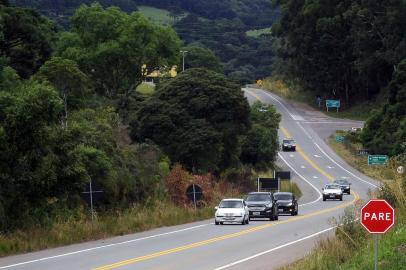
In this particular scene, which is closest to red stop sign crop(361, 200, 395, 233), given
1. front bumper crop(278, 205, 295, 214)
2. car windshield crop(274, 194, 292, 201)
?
front bumper crop(278, 205, 295, 214)

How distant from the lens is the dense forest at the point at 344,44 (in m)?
116

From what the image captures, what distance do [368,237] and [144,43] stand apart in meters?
65.4

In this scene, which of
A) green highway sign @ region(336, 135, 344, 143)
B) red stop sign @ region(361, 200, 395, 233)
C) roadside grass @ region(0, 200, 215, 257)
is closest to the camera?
red stop sign @ region(361, 200, 395, 233)

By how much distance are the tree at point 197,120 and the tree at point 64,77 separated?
823 centimetres

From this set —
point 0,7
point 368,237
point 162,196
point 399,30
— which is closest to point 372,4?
point 399,30

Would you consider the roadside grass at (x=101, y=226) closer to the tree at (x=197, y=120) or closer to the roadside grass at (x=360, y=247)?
the roadside grass at (x=360, y=247)

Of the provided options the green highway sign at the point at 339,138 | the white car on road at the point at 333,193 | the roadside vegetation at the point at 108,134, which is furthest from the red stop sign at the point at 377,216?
the green highway sign at the point at 339,138

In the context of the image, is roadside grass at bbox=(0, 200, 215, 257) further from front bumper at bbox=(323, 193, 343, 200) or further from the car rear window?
front bumper at bbox=(323, 193, 343, 200)

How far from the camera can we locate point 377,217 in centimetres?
1612

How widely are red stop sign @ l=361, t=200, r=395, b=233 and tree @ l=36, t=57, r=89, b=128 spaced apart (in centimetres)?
3839

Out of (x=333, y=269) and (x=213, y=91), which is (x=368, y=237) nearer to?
(x=333, y=269)

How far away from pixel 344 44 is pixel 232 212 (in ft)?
284

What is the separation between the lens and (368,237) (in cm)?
2328

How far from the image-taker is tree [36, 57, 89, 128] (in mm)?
53925
